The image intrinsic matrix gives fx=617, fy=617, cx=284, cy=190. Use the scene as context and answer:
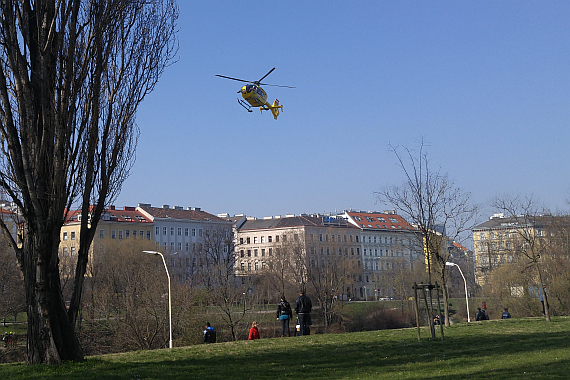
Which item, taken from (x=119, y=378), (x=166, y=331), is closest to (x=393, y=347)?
(x=119, y=378)

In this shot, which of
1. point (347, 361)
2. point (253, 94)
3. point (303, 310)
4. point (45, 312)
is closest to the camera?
point (45, 312)

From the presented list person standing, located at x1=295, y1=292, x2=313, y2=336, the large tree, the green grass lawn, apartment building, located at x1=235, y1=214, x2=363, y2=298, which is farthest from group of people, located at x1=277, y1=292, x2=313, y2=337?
apartment building, located at x1=235, y1=214, x2=363, y2=298

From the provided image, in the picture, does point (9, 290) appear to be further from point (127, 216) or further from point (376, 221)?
point (376, 221)

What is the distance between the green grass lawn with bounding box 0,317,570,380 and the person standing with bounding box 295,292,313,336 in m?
3.00

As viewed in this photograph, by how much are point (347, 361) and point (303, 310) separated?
843cm

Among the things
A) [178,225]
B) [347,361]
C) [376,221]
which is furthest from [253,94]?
[376,221]

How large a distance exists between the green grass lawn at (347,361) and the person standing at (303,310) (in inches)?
118

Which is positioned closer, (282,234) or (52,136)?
(52,136)

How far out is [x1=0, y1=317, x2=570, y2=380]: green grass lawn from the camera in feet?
39.7

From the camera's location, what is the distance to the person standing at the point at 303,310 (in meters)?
22.6

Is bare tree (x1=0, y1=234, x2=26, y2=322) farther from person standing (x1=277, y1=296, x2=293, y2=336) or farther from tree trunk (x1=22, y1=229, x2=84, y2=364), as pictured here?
tree trunk (x1=22, y1=229, x2=84, y2=364)

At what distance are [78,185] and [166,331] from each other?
31083 millimetres

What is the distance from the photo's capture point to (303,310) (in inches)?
896

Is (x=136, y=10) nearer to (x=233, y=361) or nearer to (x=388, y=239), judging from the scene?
(x=233, y=361)
